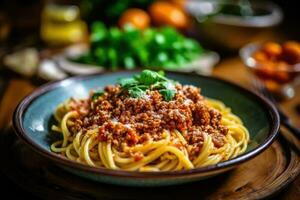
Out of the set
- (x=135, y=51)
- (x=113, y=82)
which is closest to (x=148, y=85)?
(x=113, y=82)

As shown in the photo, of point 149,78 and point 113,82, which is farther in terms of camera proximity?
point 113,82

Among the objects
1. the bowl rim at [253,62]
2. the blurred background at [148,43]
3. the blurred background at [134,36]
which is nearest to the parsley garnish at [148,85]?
the blurred background at [148,43]

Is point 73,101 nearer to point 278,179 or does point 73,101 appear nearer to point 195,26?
point 278,179

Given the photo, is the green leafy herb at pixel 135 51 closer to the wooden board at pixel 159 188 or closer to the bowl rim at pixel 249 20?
the bowl rim at pixel 249 20

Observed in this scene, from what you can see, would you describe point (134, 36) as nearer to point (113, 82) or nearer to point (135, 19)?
point (135, 19)

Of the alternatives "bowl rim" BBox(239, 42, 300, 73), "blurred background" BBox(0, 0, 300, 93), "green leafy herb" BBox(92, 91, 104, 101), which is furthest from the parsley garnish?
"bowl rim" BBox(239, 42, 300, 73)

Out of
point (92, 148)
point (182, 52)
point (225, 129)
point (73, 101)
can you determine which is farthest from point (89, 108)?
point (182, 52)
